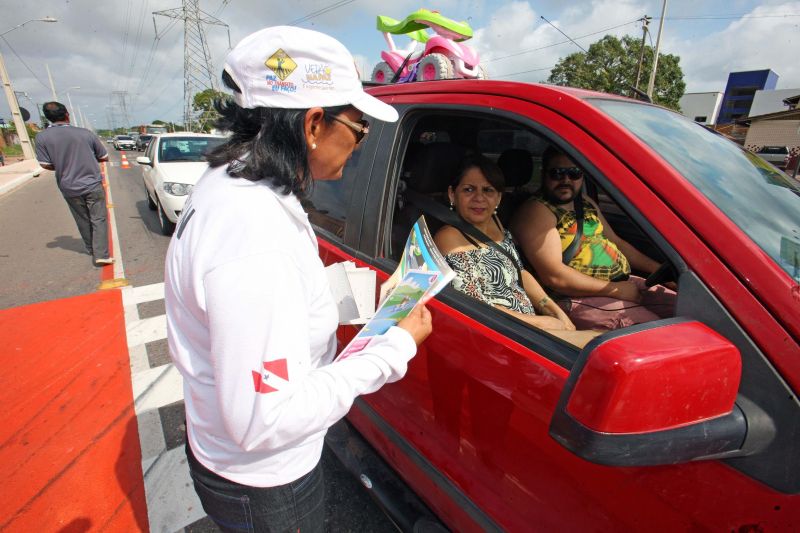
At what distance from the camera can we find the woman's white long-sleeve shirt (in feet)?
2.31

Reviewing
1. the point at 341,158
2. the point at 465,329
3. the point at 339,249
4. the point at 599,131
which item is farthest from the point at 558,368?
the point at 339,249

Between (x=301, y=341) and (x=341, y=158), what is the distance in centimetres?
50

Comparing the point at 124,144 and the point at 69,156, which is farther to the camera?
the point at 124,144

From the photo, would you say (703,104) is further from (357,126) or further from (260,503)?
(260,503)

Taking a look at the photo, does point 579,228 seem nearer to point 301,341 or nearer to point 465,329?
point 465,329

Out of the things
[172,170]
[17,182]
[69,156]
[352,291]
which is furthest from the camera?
[17,182]

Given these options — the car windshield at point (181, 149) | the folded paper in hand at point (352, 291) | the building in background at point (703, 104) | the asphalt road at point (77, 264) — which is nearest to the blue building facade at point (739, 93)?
the building in background at point (703, 104)

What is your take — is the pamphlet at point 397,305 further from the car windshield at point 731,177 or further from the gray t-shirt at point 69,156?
the gray t-shirt at point 69,156

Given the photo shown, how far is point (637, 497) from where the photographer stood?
93 cm

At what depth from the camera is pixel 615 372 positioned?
0.71 meters

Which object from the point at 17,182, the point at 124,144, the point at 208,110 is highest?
the point at 208,110

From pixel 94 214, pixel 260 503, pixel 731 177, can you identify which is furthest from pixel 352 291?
pixel 94 214

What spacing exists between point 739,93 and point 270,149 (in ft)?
190

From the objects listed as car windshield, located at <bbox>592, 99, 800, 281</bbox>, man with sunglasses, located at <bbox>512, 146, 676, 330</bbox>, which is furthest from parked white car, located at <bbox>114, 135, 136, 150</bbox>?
car windshield, located at <bbox>592, 99, 800, 281</bbox>
